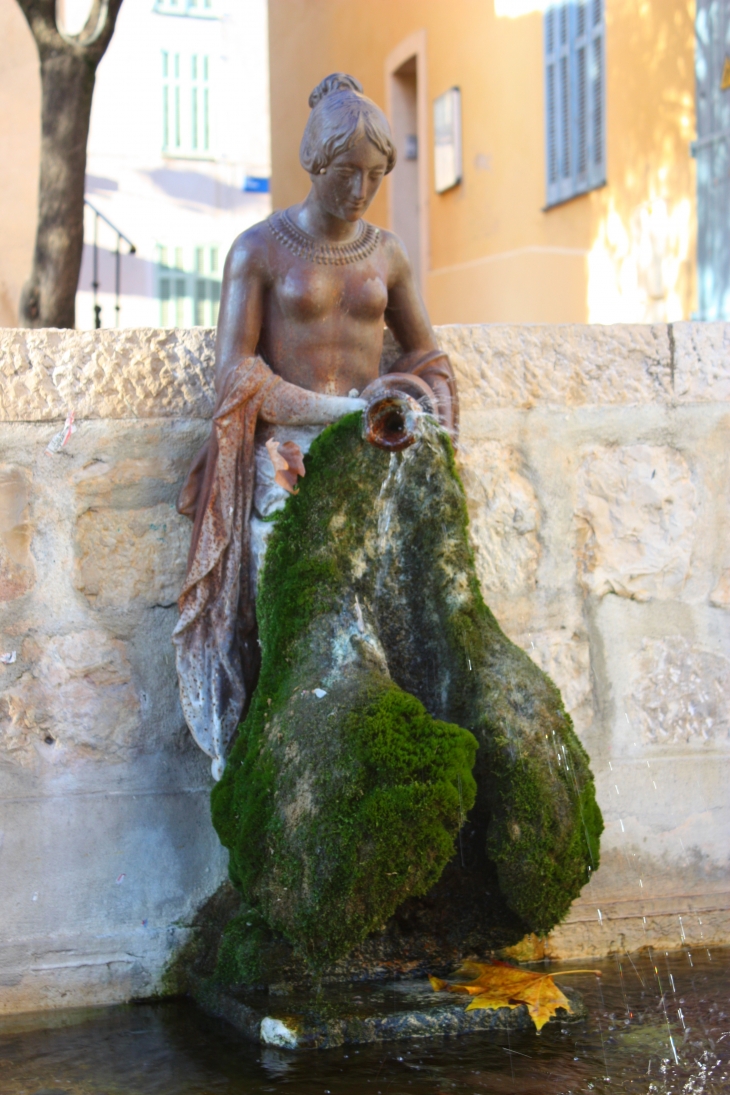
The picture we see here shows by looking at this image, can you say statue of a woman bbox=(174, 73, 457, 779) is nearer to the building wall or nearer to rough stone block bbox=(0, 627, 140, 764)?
rough stone block bbox=(0, 627, 140, 764)

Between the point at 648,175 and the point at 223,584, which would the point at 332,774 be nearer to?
the point at 223,584

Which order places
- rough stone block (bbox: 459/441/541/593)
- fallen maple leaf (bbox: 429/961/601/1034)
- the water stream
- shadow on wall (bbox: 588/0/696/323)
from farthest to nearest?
shadow on wall (bbox: 588/0/696/323)
rough stone block (bbox: 459/441/541/593)
fallen maple leaf (bbox: 429/961/601/1034)
the water stream

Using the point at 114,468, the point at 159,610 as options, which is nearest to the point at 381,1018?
the point at 159,610

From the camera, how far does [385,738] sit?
7.54 ft

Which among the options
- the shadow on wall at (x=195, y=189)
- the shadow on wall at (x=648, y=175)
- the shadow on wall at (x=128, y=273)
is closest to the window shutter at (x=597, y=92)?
the shadow on wall at (x=648, y=175)

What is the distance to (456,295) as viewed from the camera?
469 inches

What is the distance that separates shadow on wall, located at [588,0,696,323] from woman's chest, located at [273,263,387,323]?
566 cm

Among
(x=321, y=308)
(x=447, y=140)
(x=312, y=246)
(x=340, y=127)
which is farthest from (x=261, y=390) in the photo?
Answer: (x=447, y=140)

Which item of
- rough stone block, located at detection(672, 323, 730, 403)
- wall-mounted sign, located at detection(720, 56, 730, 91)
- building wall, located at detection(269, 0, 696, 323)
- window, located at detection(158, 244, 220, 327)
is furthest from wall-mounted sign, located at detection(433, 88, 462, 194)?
rough stone block, located at detection(672, 323, 730, 403)

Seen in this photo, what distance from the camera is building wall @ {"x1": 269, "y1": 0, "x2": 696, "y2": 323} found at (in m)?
8.43

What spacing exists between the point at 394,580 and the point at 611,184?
7285 mm

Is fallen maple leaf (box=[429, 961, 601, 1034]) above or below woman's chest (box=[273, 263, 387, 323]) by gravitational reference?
below

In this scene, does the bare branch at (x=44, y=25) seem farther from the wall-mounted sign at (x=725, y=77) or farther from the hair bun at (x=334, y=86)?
the wall-mounted sign at (x=725, y=77)

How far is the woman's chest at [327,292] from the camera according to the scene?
2.74 metres
